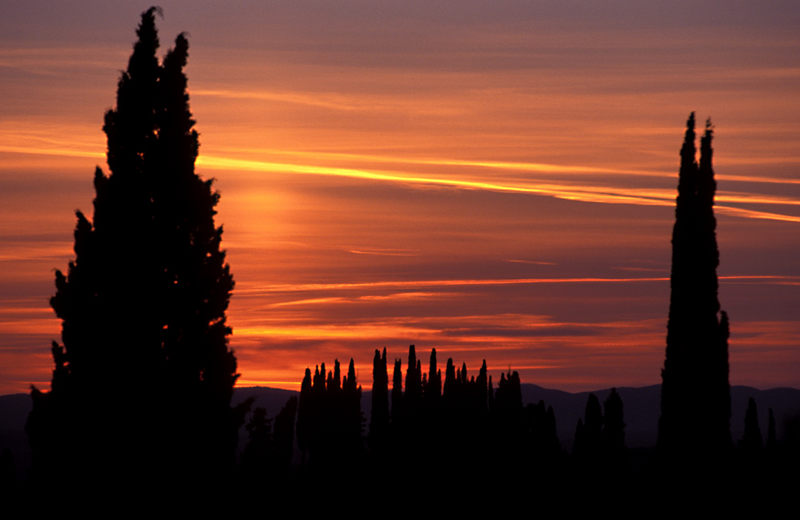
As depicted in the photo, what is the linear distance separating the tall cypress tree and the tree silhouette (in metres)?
15.2

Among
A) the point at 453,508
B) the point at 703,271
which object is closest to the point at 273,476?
the point at 453,508

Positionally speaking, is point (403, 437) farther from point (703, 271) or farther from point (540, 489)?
point (703, 271)

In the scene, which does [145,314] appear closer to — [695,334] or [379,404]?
[695,334]

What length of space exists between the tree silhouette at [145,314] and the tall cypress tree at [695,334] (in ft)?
49.8

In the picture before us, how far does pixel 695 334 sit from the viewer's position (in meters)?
39.0

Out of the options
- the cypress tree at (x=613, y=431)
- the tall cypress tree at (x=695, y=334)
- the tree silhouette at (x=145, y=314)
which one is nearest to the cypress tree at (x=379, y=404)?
the cypress tree at (x=613, y=431)

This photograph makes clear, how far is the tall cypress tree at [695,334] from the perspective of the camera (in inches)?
1513

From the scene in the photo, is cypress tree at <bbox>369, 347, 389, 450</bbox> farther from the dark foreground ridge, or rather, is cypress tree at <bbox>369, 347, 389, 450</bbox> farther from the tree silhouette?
the tree silhouette

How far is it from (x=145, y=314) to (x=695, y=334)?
18239 mm

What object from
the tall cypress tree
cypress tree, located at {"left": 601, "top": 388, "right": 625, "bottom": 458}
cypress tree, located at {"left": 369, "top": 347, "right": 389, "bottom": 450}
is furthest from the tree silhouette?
cypress tree, located at {"left": 369, "top": 347, "right": 389, "bottom": 450}

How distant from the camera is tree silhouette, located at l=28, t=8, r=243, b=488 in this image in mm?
31281

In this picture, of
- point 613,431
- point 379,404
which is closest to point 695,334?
point 613,431

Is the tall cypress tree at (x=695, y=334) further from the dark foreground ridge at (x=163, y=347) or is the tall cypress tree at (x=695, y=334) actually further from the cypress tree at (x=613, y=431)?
the cypress tree at (x=613, y=431)

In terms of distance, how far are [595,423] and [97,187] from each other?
52.1 m
